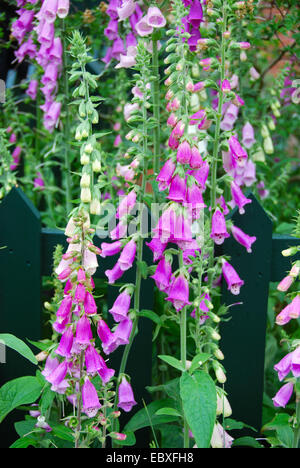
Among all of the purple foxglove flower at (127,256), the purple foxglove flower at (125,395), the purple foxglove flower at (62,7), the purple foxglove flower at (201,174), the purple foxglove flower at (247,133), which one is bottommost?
the purple foxglove flower at (125,395)

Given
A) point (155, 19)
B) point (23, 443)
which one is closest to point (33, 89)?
point (155, 19)

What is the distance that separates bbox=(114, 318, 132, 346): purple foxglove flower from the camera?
188 centimetres

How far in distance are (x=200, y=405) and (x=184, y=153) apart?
2.26 ft

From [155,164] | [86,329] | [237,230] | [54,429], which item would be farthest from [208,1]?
[54,429]

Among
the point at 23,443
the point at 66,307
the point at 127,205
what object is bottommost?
the point at 23,443

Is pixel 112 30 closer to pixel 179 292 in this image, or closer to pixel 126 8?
pixel 126 8

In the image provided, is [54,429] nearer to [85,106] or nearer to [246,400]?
[246,400]

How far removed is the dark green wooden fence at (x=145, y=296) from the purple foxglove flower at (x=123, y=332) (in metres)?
0.31

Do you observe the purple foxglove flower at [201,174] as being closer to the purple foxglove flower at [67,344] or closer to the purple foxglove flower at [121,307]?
the purple foxglove flower at [121,307]

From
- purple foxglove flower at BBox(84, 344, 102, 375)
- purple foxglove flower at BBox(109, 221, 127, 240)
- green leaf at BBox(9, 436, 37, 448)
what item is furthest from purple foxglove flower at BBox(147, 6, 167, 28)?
green leaf at BBox(9, 436, 37, 448)

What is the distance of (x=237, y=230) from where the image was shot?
2.07 meters

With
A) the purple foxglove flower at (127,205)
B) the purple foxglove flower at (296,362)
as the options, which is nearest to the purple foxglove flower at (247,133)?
the purple foxglove flower at (127,205)

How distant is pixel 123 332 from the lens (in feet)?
6.22

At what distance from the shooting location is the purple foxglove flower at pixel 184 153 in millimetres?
1571
